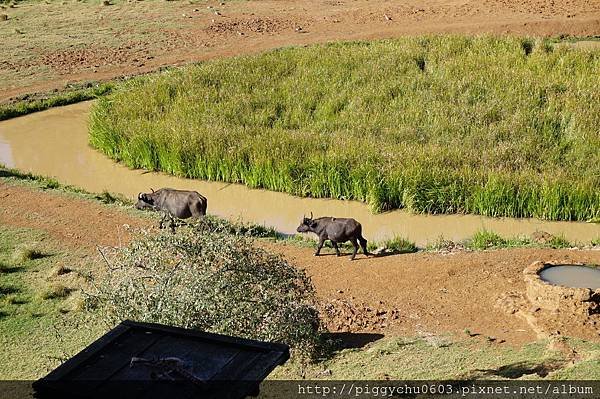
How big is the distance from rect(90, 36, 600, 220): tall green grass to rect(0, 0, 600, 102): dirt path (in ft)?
18.5

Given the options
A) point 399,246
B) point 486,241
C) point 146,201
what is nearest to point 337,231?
point 399,246

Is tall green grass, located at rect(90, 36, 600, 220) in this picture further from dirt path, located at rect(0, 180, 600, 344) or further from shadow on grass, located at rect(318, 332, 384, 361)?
shadow on grass, located at rect(318, 332, 384, 361)

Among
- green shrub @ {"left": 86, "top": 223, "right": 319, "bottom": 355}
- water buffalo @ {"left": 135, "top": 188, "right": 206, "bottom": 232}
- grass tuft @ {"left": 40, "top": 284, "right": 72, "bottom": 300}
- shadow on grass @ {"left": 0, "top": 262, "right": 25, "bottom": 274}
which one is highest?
green shrub @ {"left": 86, "top": 223, "right": 319, "bottom": 355}

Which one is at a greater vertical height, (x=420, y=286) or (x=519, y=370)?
(x=519, y=370)

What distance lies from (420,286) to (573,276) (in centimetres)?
203

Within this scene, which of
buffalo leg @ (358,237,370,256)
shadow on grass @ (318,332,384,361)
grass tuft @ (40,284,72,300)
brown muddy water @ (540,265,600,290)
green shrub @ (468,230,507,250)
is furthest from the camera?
green shrub @ (468,230,507,250)

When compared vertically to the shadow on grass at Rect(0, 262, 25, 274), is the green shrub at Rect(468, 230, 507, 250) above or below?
below

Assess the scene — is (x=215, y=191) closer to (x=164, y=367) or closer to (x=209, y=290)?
(x=209, y=290)

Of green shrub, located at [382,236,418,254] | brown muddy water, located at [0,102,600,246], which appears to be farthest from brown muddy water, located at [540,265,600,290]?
brown muddy water, located at [0,102,600,246]

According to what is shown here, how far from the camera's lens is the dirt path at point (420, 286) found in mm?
10677

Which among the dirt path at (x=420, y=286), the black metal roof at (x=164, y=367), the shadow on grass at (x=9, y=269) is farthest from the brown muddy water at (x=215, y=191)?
the black metal roof at (x=164, y=367)

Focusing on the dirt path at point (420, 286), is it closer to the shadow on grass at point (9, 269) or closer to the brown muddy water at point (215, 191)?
the shadow on grass at point (9, 269)

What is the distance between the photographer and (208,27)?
119 feet

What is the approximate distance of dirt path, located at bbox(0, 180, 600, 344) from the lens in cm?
1068
